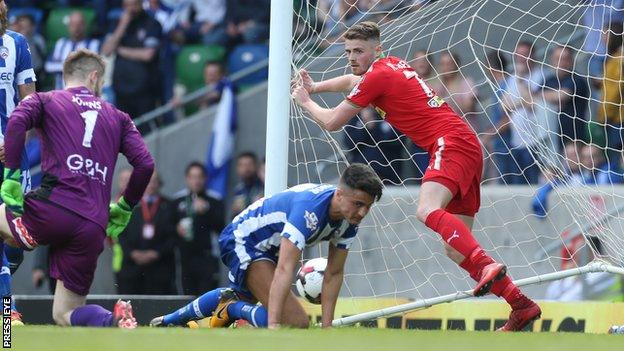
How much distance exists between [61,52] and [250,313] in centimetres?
747

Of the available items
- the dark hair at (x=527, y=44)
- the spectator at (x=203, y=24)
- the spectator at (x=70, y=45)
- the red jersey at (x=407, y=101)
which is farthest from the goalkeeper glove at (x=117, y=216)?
the spectator at (x=203, y=24)

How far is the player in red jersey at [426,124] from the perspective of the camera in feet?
28.9

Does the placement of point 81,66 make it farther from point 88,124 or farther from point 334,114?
point 334,114

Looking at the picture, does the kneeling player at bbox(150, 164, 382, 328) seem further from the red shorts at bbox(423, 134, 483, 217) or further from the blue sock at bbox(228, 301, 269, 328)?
the red shorts at bbox(423, 134, 483, 217)

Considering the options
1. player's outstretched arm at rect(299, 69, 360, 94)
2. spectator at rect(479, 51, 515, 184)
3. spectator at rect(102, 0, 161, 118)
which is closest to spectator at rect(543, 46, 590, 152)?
spectator at rect(479, 51, 515, 184)

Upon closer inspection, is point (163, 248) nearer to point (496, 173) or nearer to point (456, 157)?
point (496, 173)

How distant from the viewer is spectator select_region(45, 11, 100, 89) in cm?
1542

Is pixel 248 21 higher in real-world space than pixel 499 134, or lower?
higher

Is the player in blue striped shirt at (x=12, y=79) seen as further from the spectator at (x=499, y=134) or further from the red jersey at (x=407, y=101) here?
the spectator at (x=499, y=134)

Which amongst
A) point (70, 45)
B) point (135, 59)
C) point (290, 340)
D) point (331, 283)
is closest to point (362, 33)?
point (331, 283)

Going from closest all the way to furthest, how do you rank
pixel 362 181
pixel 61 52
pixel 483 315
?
pixel 362 181 < pixel 483 315 < pixel 61 52

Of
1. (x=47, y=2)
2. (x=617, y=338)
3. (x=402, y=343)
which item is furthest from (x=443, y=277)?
(x=47, y=2)

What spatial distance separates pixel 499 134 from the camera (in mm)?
12508

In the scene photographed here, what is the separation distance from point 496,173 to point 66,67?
211 inches
